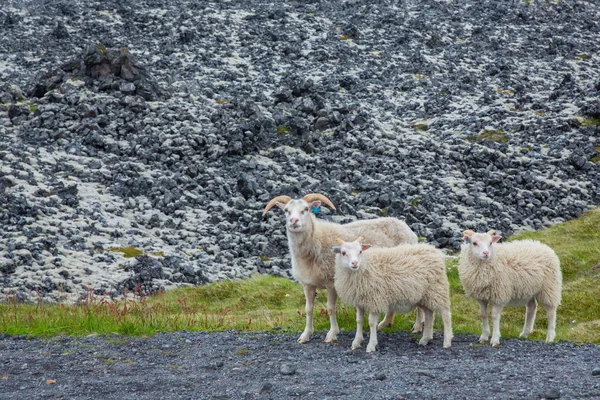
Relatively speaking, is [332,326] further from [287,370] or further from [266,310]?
[266,310]

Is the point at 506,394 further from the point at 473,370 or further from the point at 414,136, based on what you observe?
the point at 414,136

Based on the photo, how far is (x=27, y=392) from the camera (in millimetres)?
12125

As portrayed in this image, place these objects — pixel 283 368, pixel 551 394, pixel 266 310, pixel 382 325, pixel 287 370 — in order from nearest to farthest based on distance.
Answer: pixel 551 394
pixel 287 370
pixel 283 368
pixel 382 325
pixel 266 310

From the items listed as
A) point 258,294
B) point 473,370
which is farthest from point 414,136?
point 473,370

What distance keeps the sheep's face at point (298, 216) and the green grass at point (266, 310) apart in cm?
260

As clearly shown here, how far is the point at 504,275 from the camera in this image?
50.2 ft

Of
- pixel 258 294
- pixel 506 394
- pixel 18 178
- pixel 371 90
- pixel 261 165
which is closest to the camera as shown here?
pixel 506 394

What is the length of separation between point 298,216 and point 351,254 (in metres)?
1.73

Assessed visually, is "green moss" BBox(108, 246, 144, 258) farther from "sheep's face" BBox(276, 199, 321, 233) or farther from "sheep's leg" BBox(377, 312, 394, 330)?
"sheep's leg" BBox(377, 312, 394, 330)

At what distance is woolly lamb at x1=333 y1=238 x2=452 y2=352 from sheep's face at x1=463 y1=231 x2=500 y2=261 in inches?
29.0

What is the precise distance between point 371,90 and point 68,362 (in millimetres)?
31130

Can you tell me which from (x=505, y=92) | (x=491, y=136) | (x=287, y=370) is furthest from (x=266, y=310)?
(x=505, y=92)

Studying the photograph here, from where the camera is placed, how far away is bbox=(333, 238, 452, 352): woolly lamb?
1455 centimetres

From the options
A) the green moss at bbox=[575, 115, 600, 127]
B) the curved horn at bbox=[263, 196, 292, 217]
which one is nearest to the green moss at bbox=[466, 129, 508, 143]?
the green moss at bbox=[575, 115, 600, 127]
